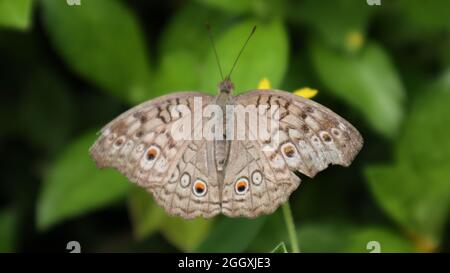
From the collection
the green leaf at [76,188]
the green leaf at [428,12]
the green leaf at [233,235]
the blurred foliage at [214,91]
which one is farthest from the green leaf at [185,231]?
the green leaf at [428,12]

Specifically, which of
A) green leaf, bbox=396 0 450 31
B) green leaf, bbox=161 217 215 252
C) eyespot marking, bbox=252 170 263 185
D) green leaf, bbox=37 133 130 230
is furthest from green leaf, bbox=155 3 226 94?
eyespot marking, bbox=252 170 263 185

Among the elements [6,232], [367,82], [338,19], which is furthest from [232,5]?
[6,232]

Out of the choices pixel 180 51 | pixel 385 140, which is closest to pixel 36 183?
pixel 180 51

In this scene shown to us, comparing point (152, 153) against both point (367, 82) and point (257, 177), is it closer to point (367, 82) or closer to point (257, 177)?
point (257, 177)

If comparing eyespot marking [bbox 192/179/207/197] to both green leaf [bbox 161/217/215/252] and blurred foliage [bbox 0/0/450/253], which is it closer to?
blurred foliage [bbox 0/0/450/253]

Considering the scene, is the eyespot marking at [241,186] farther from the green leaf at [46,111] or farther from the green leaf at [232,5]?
the green leaf at [46,111]
